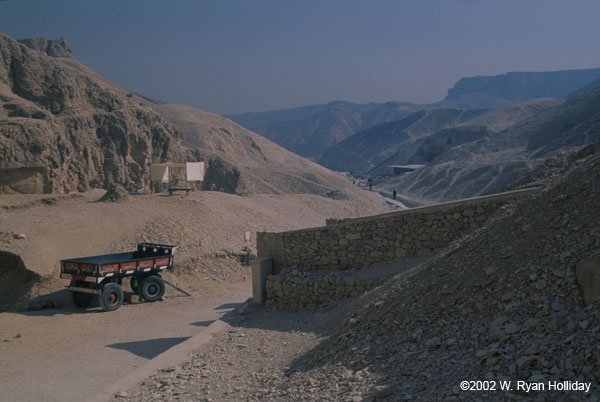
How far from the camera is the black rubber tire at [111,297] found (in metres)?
12.7

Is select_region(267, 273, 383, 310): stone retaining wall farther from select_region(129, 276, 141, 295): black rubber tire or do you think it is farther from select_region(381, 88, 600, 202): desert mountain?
select_region(381, 88, 600, 202): desert mountain

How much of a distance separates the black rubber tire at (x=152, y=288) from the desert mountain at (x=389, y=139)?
96.9 meters

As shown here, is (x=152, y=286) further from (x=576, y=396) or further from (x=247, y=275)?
(x=576, y=396)

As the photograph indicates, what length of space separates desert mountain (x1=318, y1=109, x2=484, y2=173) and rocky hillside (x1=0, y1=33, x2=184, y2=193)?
80.4 meters

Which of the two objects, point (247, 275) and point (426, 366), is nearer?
point (426, 366)

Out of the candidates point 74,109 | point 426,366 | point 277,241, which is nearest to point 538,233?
point 426,366

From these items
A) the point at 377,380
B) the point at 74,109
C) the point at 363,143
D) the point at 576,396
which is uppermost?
the point at 363,143

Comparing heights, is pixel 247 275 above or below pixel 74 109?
below

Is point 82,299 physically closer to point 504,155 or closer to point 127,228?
point 127,228

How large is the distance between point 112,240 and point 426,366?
1507 cm

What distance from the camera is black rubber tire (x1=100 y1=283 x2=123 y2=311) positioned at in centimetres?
1270

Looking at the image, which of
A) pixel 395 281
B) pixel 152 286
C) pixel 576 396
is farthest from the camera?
pixel 152 286

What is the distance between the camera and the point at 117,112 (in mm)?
32094

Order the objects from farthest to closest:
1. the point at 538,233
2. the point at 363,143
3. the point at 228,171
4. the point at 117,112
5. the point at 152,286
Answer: the point at 363,143
the point at 228,171
the point at 117,112
the point at 152,286
the point at 538,233
